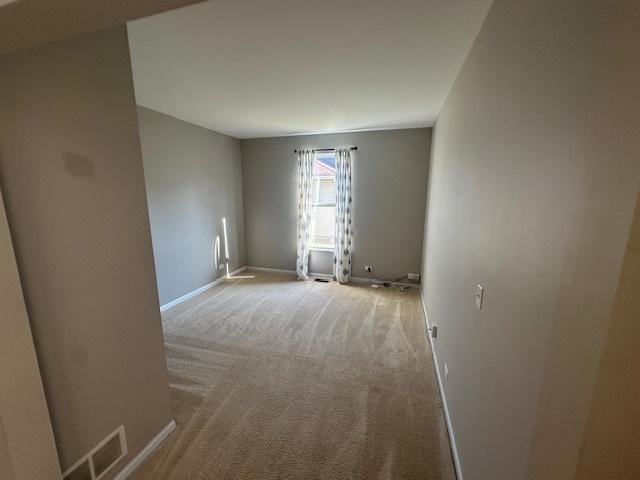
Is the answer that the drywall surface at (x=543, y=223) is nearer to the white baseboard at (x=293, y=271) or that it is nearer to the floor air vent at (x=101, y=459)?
the floor air vent at (x=101, y=459)

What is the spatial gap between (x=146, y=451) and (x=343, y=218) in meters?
3.53

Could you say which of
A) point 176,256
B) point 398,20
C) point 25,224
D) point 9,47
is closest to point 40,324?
point 25,224

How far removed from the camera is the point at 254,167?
4.74m

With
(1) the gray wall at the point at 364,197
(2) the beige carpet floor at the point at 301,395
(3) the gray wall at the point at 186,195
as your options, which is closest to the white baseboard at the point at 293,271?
(1) the gray wall at the point at 364,197

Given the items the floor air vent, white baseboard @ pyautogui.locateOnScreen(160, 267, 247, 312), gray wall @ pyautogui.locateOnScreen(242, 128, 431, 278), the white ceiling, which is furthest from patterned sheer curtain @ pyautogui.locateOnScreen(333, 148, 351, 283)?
the floor air vent

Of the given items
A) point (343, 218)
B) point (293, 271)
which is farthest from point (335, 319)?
point (293, 271)

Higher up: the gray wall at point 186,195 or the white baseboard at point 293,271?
the gray wall at point 186,195

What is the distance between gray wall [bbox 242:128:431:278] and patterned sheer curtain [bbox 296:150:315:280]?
17 cm

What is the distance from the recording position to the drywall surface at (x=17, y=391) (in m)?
0.91

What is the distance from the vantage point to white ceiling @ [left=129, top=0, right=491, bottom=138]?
1322mm

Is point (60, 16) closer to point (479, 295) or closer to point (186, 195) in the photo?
point (479, 295)

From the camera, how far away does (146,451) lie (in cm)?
152

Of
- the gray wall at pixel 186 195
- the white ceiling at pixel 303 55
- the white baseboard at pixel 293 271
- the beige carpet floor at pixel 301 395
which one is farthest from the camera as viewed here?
the white baseboard at pixel 293 271

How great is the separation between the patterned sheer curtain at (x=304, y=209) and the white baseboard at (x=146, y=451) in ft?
10.1
